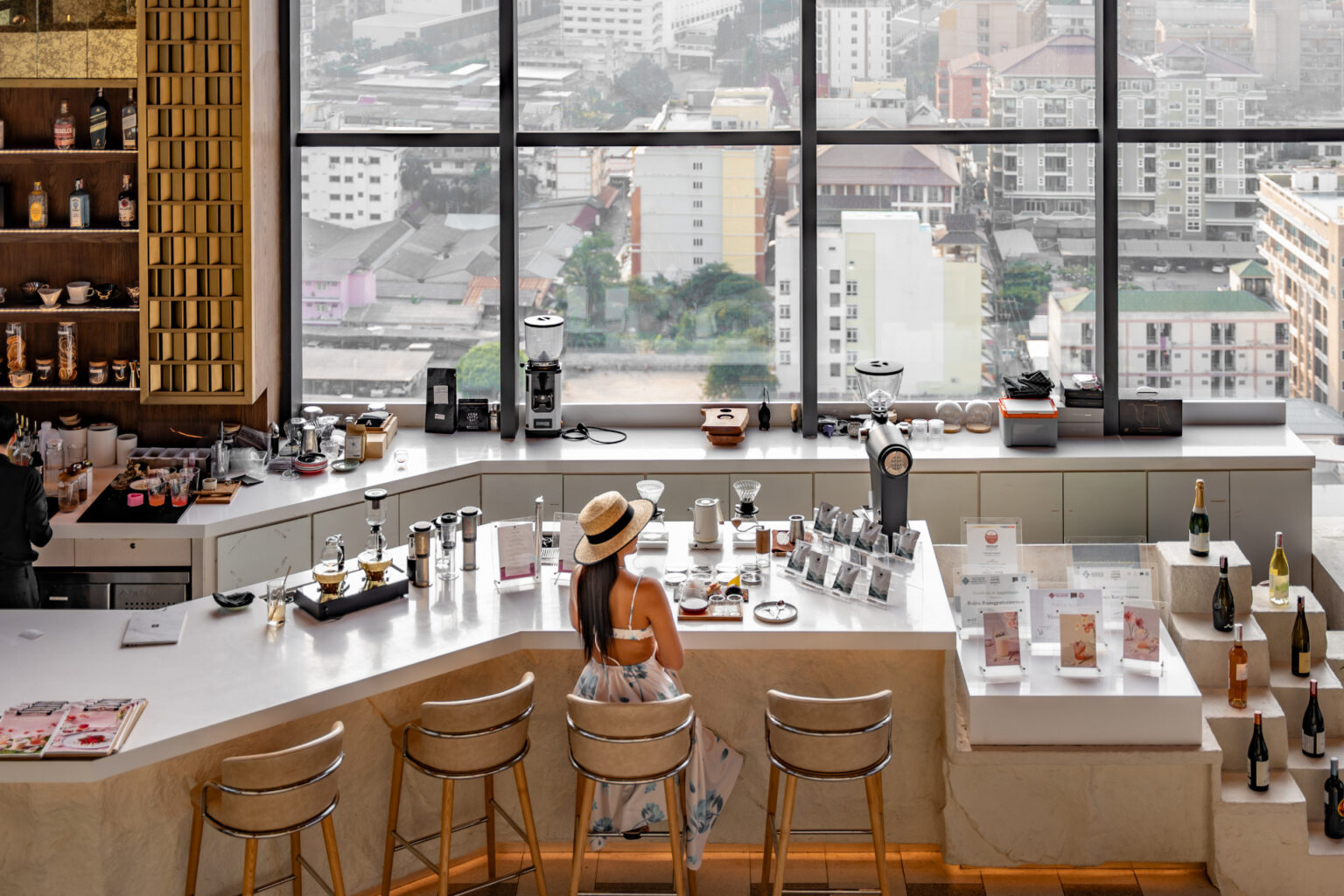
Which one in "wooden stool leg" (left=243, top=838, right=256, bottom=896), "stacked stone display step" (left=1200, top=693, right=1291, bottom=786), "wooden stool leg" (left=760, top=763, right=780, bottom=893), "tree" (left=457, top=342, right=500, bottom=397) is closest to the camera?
"wooden stool leg" (left=243, top=838, right=256, bottom=896)

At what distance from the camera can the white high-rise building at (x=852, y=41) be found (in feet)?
24.5

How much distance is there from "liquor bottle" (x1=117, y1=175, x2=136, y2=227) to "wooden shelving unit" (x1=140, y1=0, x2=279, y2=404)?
133 millimetres

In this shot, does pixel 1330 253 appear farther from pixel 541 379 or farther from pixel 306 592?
pixel 306 592

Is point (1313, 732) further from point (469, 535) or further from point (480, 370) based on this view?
point (480, 370)

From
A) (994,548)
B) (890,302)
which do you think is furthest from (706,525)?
(890,302)

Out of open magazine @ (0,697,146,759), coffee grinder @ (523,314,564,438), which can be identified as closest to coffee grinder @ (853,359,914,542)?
coffee grinder @ (523,314,564,438)

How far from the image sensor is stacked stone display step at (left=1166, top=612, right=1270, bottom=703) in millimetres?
5281

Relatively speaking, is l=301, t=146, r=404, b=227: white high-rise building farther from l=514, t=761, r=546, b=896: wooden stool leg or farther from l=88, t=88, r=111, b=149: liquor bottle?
l=514, t=761, r=546, b=896: wooden stool leg

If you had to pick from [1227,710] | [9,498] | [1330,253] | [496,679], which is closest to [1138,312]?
[1330,253]

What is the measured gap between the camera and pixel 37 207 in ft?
22.3

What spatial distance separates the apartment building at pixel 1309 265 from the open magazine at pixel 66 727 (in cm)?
600

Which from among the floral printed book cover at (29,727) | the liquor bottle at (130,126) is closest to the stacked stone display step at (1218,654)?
the floral printed book cover at (29,727)

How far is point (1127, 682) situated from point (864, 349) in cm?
328

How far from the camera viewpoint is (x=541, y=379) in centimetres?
732
